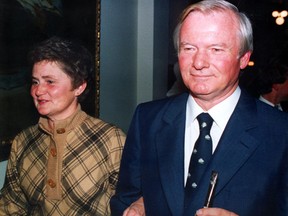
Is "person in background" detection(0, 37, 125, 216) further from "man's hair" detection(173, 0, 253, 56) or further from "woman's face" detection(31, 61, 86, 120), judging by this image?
"man's hair" detection(173, 0, 253, 56)

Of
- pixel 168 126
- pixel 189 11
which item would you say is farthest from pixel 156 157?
pixel 189 11

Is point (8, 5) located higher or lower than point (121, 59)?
higher

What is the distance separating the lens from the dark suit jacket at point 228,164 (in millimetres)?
1160

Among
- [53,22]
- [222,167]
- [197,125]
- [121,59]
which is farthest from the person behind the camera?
[121,59]

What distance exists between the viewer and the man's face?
1.17 metres

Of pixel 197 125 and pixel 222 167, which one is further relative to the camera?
pixel 197 125

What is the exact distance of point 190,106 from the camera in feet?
4.33

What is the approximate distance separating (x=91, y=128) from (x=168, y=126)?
41cm

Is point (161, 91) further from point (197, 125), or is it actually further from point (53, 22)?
point (197, 125)

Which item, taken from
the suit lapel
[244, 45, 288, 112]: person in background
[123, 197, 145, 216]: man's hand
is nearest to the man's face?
the suit lapel

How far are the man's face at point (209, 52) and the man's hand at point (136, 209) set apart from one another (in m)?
0.44

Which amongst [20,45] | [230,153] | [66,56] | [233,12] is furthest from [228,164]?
[20,45]

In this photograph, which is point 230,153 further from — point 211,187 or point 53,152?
point 53,152

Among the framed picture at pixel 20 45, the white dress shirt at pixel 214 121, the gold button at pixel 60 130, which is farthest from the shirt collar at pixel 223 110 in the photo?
the framed picture at pixel 20 45
